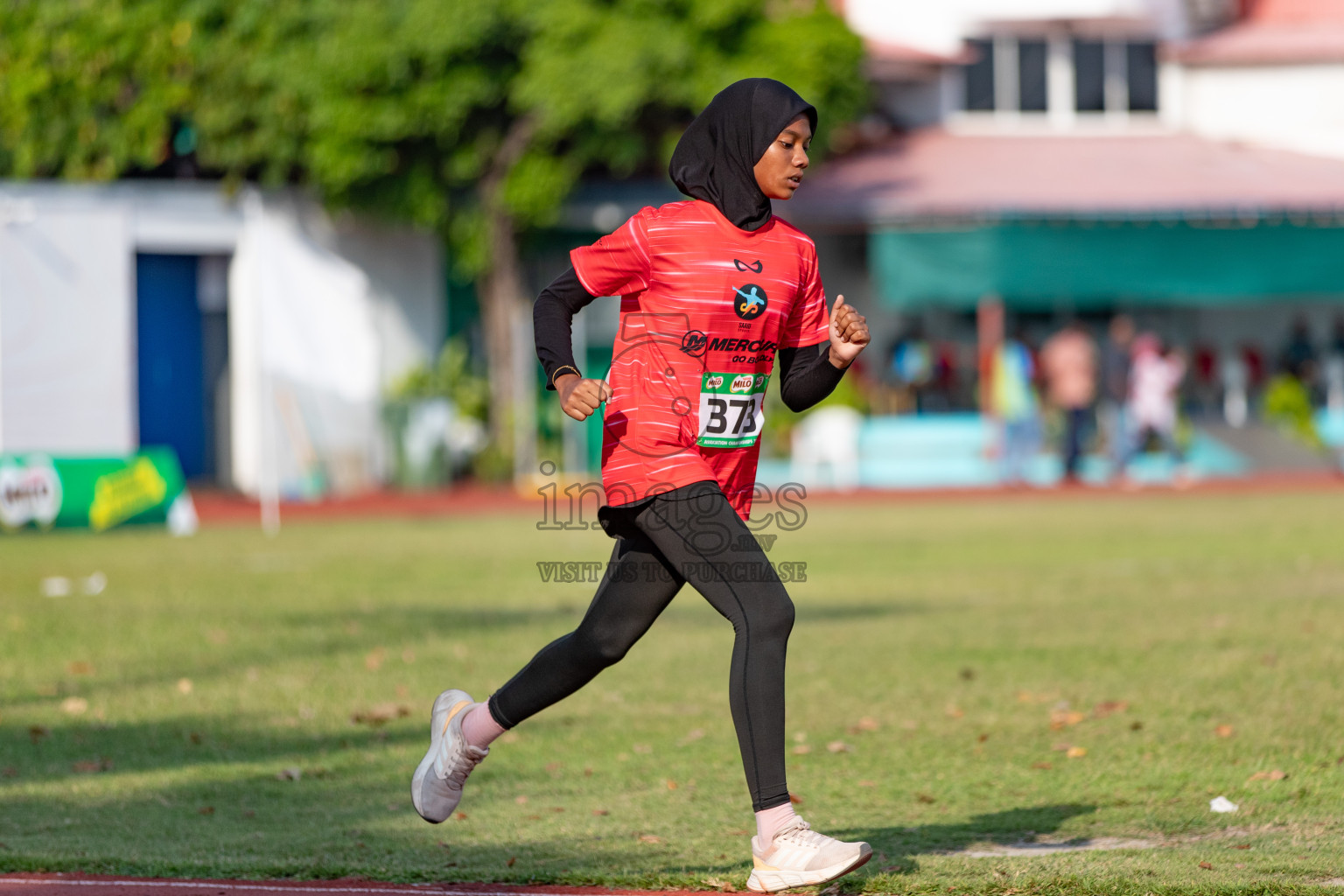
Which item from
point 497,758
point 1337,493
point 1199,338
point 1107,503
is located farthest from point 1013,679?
point 1199,338

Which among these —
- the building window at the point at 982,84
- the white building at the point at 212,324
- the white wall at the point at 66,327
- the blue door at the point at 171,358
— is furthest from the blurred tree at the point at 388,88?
the building window at the point at 982,84

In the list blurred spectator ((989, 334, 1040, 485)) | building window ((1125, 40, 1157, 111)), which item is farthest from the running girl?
building window ((1125, 40, 1157, 111))

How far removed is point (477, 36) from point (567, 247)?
447 cm

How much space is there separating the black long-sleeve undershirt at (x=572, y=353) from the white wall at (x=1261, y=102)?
27.2m

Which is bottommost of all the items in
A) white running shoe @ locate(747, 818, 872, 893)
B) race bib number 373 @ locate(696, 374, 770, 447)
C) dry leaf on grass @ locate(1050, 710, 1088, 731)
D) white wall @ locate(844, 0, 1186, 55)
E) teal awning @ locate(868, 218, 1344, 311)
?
dry leaf on grass @ locate(1050, 710, 1088, 731)

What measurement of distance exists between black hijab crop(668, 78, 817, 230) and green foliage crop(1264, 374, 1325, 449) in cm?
→ 2325

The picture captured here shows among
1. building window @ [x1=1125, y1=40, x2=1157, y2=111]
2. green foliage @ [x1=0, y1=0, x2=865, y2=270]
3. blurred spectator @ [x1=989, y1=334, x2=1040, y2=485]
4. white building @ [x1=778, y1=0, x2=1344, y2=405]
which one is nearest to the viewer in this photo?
green foliage @ [x1=0, y1=0, x2=865, y2=270]

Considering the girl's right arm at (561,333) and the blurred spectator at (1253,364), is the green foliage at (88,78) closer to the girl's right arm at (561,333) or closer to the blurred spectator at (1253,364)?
the blurred spectator at (1253,364)

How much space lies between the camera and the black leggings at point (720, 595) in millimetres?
4581

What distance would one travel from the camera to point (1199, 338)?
2955 cm

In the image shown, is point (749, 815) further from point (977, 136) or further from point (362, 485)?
point (977, 136)

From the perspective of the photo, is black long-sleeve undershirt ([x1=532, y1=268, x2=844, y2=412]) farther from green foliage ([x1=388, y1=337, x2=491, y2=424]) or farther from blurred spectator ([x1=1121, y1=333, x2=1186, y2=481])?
blurred spectator ([x1=1121, y1=333, x2=1186, y2=481])

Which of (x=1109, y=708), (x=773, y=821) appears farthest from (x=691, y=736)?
(x=773, y=821)

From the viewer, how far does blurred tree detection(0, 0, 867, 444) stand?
2236 centimetres
